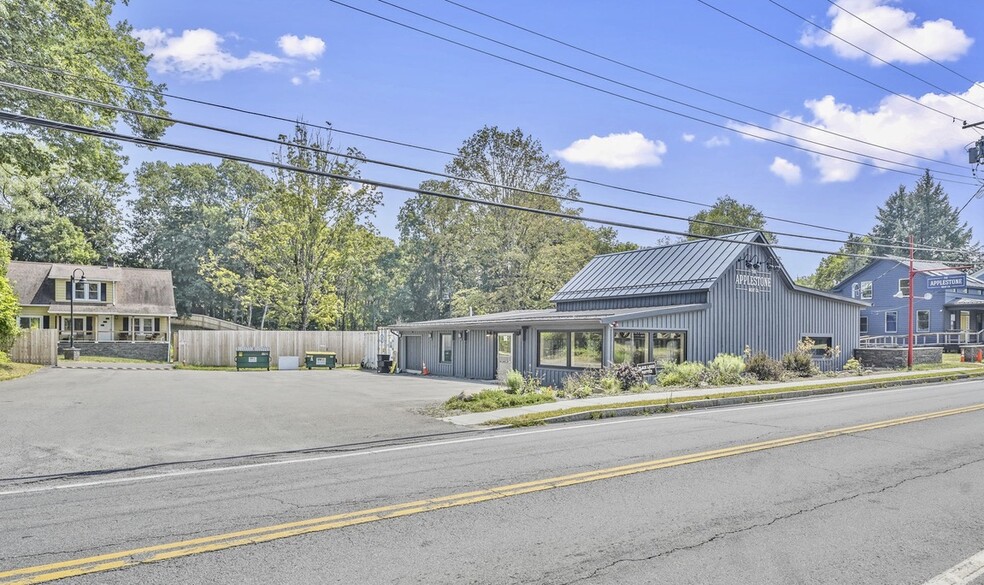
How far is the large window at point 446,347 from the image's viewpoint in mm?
31062

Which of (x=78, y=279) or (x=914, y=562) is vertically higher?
(x=78, y=279)

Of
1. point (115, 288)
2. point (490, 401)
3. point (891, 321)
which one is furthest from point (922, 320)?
point (115, 288)

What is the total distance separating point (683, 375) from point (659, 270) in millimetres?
8040

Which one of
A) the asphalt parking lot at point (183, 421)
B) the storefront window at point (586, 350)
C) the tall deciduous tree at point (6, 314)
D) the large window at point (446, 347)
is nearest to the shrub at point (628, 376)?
the storefront window at point (586, 350)

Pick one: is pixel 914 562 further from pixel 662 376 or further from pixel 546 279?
pixel 546 279

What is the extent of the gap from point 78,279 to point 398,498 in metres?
44.9

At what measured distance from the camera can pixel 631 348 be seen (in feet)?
73.9

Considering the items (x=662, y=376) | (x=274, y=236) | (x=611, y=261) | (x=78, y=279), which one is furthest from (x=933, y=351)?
(x=78, y=279)

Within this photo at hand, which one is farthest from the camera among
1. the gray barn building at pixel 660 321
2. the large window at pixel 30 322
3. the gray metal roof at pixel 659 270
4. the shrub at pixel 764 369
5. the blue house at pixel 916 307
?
the blue house at pixel 916 307

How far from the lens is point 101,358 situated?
38219 millimetres

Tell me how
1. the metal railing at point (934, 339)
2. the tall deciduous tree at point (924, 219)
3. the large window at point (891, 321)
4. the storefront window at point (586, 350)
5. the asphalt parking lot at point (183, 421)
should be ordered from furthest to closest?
the tall deciduous tree at point (924, 219), the large window at point (891, 321), the metal railing at point (934, 339), the storefront window at point (586, 350), the asphalt parking lot at point (183, 421)

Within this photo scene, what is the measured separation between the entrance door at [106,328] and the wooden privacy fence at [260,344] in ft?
34.4

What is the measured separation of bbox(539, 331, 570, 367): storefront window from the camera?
78.7 ft

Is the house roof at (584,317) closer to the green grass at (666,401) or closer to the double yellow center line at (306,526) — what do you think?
the green grass at (666,401)
